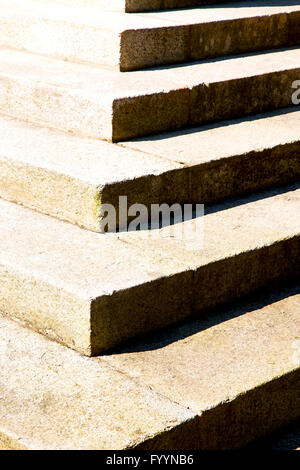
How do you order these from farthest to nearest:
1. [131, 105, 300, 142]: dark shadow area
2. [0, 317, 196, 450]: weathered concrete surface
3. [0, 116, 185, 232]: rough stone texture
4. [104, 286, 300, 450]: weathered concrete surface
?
[131, 105, 300, 142]: dark shadow area → [0, 116, 185, 232]: rough stone texture → [104, 286, 300, 450]: weathered concrete surface → [0, 317, 196, 450]: weathered concrete surface

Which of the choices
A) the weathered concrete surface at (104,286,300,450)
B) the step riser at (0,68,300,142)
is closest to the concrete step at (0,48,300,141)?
the step riser at (0,68,300,142)

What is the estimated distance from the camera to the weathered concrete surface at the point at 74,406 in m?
2.90

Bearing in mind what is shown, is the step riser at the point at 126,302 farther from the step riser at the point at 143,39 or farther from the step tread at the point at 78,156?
the step riser at the point at 143,39

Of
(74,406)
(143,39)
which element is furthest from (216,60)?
(74,406)

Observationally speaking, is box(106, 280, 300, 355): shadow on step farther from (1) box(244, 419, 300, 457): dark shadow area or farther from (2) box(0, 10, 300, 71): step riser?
(2) box(0, 10, 300, 71): step riser

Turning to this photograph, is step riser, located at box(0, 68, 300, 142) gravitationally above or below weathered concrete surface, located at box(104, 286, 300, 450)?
above

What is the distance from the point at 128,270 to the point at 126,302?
0.19 metres

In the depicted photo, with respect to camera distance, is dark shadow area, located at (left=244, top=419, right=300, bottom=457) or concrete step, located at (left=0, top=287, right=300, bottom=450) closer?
concrete step, located at (left=0, top=287, right=300, bottom=450)

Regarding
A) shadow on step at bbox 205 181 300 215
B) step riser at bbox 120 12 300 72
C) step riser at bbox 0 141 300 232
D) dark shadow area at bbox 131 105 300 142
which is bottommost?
shadow on step at bbox 205 181 300 215

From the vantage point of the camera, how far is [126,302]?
11.3ft

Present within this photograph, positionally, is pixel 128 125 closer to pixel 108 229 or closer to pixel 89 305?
pixel 108 229

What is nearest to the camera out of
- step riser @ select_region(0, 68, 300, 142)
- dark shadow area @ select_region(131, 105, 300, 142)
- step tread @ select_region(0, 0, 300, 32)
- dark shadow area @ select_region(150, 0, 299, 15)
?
step riser @ select_region(0, 68, 300, 142)

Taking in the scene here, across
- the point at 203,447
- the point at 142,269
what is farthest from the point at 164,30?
the point at 203,447

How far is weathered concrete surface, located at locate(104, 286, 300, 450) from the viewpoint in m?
3.22
